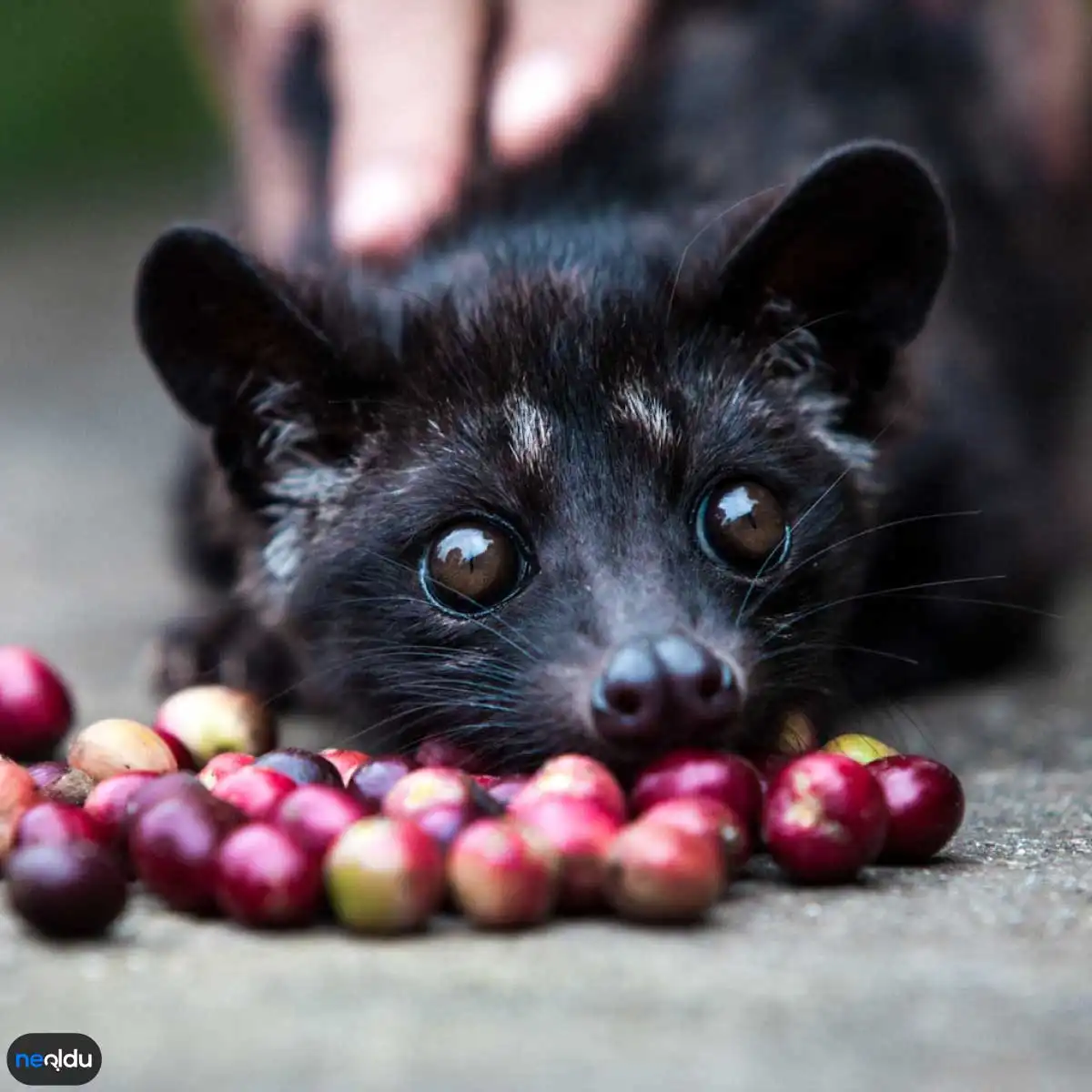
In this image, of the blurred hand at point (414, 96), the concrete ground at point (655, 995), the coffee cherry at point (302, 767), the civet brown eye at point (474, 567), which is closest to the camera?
the concrete ground at point (655, 995)

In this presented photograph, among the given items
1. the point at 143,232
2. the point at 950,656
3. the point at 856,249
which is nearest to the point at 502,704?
the point at 856,249

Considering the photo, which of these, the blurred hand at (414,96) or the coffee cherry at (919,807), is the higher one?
the blurred hand at (414,96)

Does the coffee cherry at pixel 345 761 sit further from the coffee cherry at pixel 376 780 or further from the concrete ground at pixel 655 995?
the concrete ground at pixel 655 995

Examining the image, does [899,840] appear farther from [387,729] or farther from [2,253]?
[2,253]

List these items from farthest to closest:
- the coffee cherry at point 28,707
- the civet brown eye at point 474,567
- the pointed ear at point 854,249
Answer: the coffee cherry at point 28,707 → the pointed ear at point 854,249 → the civet brown eye at point 474,567

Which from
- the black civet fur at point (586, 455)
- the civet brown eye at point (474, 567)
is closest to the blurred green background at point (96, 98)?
the black civet fur at point (586, 455)
